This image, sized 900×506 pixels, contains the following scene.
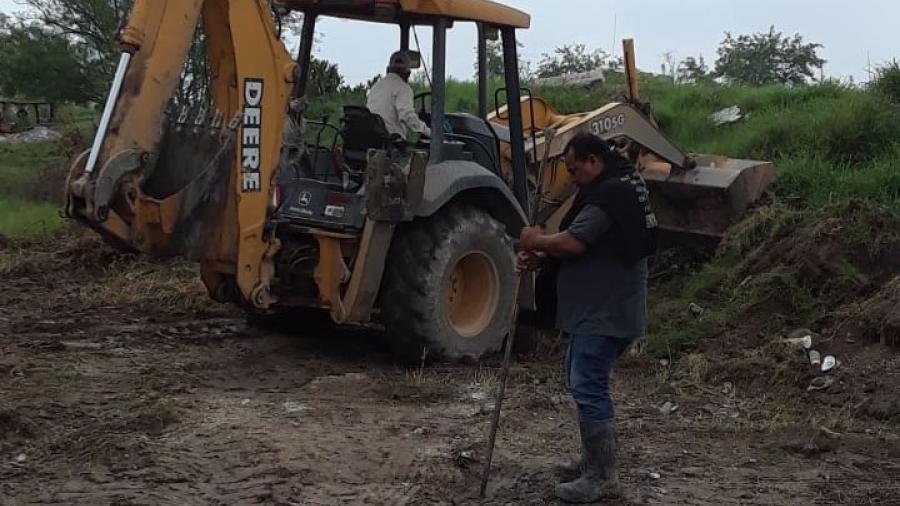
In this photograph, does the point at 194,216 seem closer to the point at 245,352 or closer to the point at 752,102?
the point at 245,352

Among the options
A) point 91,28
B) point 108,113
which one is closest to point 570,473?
point 108,113

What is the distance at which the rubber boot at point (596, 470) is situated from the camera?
18.2 feet

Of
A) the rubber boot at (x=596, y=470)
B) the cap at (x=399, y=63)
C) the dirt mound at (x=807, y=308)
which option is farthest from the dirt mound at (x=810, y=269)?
the rubber boot at (x=596, y=470)

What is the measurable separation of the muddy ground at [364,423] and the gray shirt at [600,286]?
0.84 meters

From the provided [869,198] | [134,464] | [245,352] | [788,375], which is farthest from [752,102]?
[134,464]

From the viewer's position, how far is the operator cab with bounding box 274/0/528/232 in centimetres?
790

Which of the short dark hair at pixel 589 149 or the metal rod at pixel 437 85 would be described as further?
the metal rod at pixel 437 85

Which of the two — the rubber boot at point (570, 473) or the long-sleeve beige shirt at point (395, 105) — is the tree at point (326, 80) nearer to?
the long-sleeve beige shirt at point (395, 105)

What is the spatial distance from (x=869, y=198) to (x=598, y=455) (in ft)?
19.8

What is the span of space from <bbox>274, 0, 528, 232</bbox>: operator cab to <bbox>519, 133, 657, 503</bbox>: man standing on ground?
244 centimetres

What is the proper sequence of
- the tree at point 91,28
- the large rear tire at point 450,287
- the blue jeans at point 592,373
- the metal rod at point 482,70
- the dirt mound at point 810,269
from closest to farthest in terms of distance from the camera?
the blue jeans at point 592,373 → the large rear tire at point 450,287 → the metal rod at point 482,70 → the dirt mound at point 810,269 → the tree at point 91,28

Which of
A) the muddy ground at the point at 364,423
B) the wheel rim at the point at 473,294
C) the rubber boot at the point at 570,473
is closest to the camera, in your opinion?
the muddy ground at the point at 364,423

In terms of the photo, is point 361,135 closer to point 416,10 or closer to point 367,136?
point 367,136

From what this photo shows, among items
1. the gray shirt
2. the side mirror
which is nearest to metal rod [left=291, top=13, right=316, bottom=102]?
the side mirror
